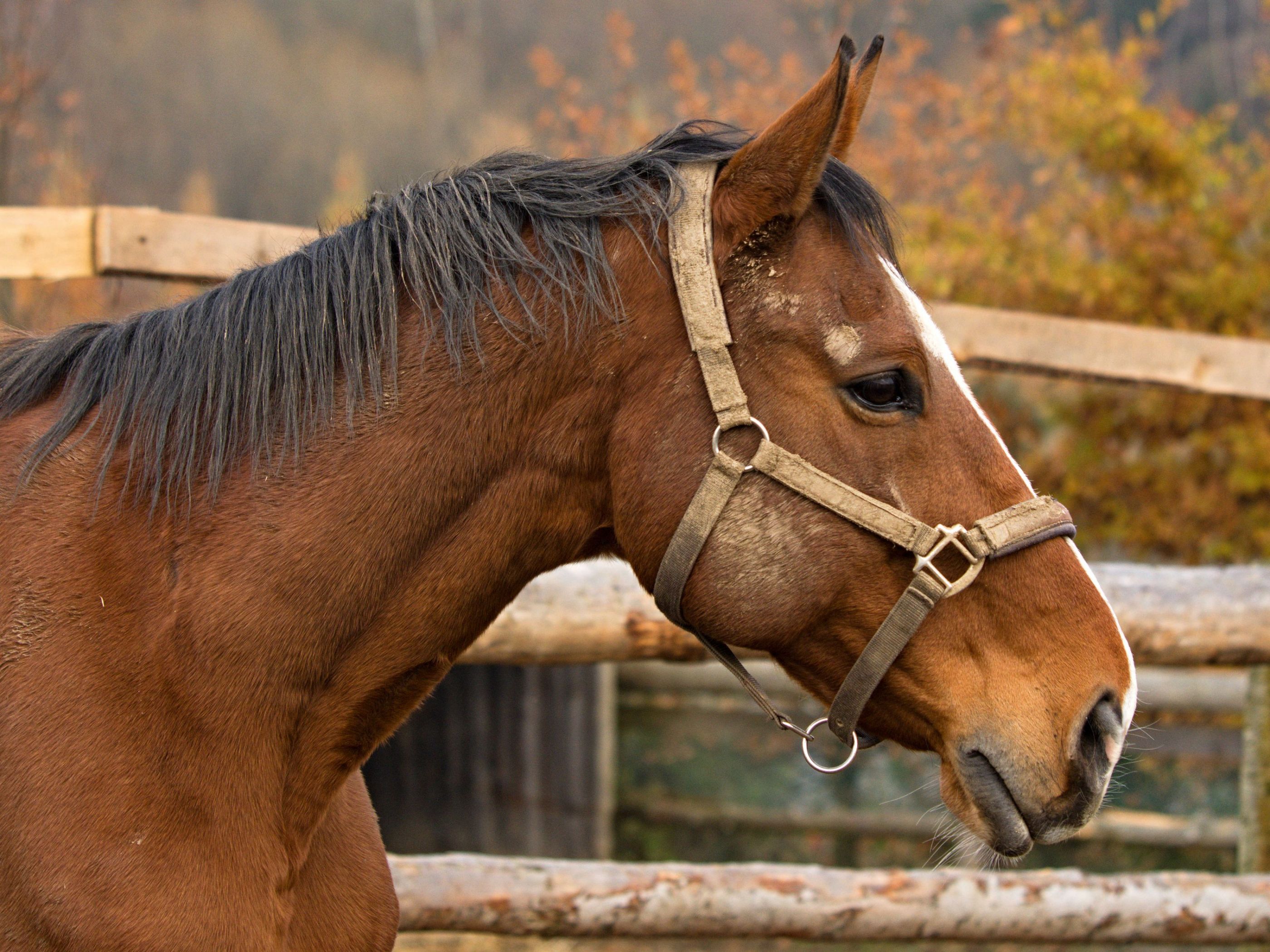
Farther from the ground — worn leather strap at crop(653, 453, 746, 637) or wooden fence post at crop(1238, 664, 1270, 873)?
worn leather strap at crop(653, 453, 746, 637)

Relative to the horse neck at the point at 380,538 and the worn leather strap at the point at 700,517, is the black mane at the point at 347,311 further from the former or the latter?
the worn leather strap at the point at 700,517

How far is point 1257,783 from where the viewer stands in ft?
12.3

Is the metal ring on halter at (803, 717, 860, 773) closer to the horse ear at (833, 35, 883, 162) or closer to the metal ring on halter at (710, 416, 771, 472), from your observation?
the metal ring on halter at (710, 416, 771, 472)

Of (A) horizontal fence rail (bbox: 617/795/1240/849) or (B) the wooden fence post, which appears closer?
(B) the wooden fence post

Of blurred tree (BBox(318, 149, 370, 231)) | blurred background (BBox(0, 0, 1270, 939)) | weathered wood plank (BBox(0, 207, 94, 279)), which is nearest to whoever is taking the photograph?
weathered wood plank (BBox(0, 207, 94, 279))

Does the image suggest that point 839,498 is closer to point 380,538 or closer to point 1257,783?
point 380,538

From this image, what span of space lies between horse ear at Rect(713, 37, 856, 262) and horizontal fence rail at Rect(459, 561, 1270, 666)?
147 centimetres

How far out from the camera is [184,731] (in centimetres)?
166

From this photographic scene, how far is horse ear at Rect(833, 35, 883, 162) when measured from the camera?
5.93 ft

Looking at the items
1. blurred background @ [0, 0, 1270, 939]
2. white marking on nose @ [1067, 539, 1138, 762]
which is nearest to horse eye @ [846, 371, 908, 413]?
white marking on nose @ [1067, 539, 1138, 762]

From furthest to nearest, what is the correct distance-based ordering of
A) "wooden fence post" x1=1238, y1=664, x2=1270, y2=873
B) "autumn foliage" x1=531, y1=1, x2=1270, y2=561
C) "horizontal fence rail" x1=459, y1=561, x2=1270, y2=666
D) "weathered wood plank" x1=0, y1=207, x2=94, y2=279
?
"autumn foliage" x1=531, y1=1, x2=1270, y2=561 → "wooden fence post" x1=1238, y1=664, x2=1270, y2=873 → "weathered wood plank" x1=0, y1=207, x2=94, y2=279 → "horizontal fence rail" x1=459, y1=561, x2=1270, y2=666

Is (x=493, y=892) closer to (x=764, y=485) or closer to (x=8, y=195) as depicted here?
(x=764, y=485)

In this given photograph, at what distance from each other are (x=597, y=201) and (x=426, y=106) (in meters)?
20.0

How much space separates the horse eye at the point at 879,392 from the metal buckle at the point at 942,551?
0.21 metres
